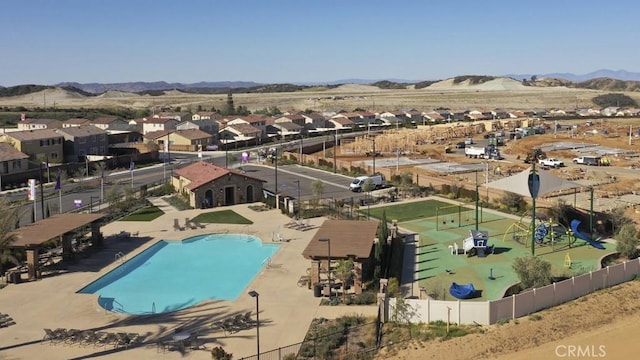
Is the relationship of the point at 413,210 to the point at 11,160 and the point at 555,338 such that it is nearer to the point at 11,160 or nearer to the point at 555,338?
the point at 555,338

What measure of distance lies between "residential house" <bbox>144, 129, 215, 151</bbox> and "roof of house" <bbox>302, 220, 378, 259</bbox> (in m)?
61.6

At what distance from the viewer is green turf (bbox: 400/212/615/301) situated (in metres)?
30.9

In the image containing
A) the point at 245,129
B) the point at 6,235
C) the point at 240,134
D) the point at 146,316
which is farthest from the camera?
the point at 245,129

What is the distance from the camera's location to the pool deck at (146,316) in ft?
76.4

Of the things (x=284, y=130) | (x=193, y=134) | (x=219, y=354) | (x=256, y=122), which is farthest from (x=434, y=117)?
(x=219, y=354)

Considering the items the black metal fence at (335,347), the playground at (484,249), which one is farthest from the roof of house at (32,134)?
the black metal fence at (335,347)

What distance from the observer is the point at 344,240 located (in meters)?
32.6

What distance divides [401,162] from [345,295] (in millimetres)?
48765

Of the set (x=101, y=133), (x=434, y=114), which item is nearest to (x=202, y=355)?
(x=101, y=133)

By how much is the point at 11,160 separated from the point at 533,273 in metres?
55.1

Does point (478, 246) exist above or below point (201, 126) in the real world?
below

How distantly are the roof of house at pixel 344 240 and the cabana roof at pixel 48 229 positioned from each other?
13629 mm

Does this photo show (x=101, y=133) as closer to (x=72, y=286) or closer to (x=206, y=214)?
(x=206, y=214)

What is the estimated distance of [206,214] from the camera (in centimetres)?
4834
